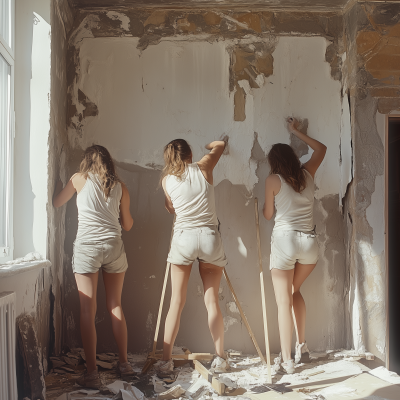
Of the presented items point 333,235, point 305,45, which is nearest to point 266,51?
point 305,45

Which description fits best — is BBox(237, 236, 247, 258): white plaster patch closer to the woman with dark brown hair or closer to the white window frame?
the woman with dark brown hair

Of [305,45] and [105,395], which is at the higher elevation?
[305,45]

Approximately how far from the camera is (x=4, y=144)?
2.65 m

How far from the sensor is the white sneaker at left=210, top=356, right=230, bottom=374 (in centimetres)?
294

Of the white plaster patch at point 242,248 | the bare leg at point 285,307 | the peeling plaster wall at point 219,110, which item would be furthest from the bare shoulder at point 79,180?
the bare leg at point 285,307

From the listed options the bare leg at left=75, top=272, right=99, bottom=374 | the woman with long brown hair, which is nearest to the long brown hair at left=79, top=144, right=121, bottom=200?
the woman with long brown hair

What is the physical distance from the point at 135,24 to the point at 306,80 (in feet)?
5.29

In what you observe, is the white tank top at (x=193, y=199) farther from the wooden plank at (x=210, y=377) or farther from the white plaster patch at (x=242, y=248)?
the wooden plank at (x=210, y=377)

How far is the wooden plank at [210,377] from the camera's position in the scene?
256 cm

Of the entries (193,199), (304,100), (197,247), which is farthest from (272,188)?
(304,100)

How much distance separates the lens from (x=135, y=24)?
3.60 metres

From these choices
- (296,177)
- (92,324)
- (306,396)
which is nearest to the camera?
(306,396)

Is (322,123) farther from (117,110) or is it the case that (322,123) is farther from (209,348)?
(209,348)

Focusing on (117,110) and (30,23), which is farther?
(117,110)
